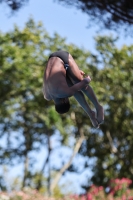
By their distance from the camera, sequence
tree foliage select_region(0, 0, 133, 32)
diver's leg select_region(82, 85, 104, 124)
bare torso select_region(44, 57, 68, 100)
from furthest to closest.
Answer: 1. tree foliage select_region(0, 0, 133, 32)
2. diver's leg select_region(82, 85, 104, 124)
3. bare torso select_region(44, 57, 68, 100)

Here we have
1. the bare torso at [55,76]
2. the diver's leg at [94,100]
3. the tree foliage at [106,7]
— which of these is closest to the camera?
the bare torso at [55,76]

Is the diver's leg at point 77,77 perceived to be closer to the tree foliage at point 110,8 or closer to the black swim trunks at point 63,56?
the black swim trunks at point 63,56

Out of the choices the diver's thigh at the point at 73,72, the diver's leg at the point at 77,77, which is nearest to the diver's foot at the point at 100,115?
the diver's leg at the point at 77,77

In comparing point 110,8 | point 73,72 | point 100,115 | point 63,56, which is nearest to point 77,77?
point 73,72

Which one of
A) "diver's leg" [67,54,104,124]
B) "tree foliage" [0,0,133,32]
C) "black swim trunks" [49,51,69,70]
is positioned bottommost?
"tree foliage" [0,0,133,32]

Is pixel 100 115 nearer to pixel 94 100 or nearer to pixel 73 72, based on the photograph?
pixel 94 100

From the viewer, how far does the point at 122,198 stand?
29.5 ft

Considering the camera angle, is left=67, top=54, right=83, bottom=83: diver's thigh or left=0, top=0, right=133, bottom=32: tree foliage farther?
left=0, top=0, right=133, bottom=32: tree foliage

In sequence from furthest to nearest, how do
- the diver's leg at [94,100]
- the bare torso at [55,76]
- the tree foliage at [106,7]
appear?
the tree foliage at [106,7]
the diver's leg at [94,100]
the bare torso at [55,76]

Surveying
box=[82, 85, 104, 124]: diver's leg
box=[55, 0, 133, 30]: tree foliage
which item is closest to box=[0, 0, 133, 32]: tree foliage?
box=[55, 0, 133, 30]: tree foliage

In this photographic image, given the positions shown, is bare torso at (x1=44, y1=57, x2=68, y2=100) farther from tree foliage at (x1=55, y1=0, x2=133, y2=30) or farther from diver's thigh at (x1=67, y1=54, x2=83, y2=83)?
tree foliage at (x1=55, y1=0, x2=133, y2=30)

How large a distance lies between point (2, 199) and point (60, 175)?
823 centimetres

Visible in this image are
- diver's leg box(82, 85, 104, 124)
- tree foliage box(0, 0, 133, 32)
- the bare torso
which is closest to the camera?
the bare torso

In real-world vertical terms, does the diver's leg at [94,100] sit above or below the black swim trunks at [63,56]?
below
